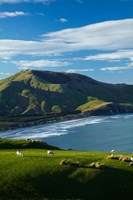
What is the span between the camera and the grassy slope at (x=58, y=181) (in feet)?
135

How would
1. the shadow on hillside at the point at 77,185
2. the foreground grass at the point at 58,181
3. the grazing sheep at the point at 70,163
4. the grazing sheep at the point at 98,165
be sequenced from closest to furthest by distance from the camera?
the shadow on hillside at the point at 77,185, the foreground grass at the point at 58,181, the grazing sheep at the point at 98,165, the grazing sheep at the point at 70,163

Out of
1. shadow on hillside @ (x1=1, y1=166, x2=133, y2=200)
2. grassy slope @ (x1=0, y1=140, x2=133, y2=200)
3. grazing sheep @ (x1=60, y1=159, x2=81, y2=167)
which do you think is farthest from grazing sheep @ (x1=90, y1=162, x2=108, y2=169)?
grazing sheep @ (x1=60, y1=159, x2=81, y2=167)

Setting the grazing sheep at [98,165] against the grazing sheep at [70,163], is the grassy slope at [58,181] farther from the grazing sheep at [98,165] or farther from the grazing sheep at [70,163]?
the grazing sheep at [70,163]

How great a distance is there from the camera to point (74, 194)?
41250 mm

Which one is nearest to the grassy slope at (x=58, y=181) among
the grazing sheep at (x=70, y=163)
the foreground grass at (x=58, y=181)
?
the foreground grass at (x=58, y=181)

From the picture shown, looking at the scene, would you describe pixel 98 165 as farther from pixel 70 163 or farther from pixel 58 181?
pixel 58 181

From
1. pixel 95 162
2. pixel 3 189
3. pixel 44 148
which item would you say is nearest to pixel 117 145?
pixel 44 148

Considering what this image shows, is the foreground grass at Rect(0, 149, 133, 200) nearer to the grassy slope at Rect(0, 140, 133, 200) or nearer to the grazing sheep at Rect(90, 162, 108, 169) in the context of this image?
the grassy slope at Rect(0, 140, 133, 200)

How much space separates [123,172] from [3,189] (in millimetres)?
15546

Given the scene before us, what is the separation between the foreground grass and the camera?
41119 millimetres

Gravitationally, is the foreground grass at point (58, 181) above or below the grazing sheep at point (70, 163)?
below

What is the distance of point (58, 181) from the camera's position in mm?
43781

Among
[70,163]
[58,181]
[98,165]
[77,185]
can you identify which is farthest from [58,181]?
[98,165]

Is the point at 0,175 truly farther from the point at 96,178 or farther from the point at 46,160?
→ the point at 96,178
